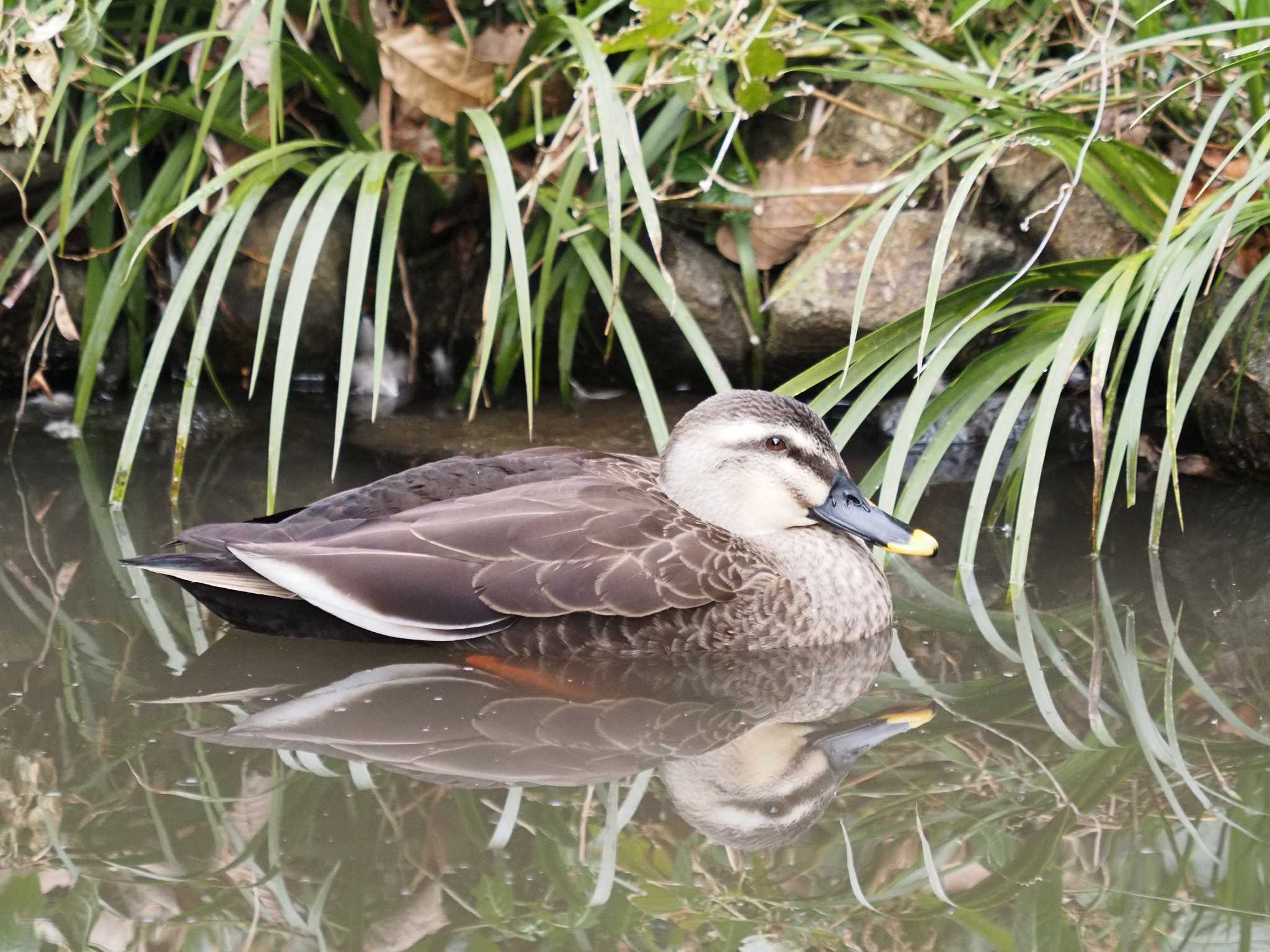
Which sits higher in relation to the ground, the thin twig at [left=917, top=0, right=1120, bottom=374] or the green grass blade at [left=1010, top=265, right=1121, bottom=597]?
the thin twig at [left=917, top=0, right=1120, bottom=374]

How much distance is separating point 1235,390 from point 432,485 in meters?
2.34

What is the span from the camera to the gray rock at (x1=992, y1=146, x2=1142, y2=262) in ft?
15.8

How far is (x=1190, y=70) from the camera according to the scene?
455 cm

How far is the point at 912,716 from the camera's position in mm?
3119

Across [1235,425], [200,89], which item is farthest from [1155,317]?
[200,89]

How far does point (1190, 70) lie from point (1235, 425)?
1.08 meters

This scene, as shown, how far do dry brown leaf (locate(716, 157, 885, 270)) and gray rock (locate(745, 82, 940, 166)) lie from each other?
100 millimetres

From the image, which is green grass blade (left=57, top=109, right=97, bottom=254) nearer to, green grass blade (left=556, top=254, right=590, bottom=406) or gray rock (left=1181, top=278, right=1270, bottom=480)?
green grass blade (left=556, top=254, right=590, bottom=406)

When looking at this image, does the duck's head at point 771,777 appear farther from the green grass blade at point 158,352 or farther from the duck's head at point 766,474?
the green grass blade at point 158,352

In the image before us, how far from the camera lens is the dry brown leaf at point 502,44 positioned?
5043mm

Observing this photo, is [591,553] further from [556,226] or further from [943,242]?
[556,226]

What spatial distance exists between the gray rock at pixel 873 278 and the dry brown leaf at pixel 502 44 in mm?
1170

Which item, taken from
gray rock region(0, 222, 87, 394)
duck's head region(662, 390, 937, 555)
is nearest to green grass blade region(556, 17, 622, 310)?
duck's head region(662, 390, 937, 555)

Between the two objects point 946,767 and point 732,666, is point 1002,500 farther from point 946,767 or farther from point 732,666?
point 946,767
